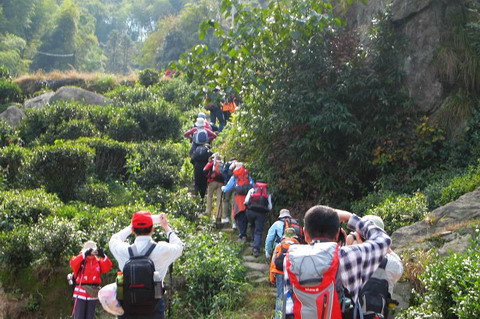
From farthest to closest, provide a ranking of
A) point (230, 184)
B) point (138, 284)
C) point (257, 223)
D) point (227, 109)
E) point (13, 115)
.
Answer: point (13, 115)
point (227, 109)
point (230, 184)
point (257, 223)
point (138, 284)

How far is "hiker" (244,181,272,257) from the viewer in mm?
10430

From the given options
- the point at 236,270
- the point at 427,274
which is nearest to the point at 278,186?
the point at 236,270

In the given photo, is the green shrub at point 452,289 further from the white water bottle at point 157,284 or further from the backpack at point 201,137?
the backpack at point 201,137

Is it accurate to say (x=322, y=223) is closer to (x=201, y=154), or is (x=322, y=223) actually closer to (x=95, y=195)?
(x=201, y=154)

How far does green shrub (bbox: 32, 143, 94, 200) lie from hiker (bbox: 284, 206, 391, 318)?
398 inches

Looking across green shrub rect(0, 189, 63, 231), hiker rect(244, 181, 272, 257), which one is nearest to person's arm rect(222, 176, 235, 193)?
hiker rect(244, 181, 272, 257)

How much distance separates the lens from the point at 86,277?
299 inches

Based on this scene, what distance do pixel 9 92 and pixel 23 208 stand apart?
1587 centimetres

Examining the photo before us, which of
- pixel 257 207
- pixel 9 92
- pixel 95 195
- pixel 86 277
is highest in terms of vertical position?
pixel 9 92

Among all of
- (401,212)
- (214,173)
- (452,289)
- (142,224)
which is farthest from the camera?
(214,173)

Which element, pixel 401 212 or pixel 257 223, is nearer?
pixel 401 212

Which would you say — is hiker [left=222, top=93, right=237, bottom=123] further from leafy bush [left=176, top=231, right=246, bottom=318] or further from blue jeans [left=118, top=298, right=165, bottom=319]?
blue jeans [left=118, top=298, right=165, bottom=319]

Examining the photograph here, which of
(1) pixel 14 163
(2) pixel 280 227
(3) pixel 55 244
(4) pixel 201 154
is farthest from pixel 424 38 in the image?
(1) pixel 14 163

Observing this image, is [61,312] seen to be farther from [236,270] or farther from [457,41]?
[457,41]
